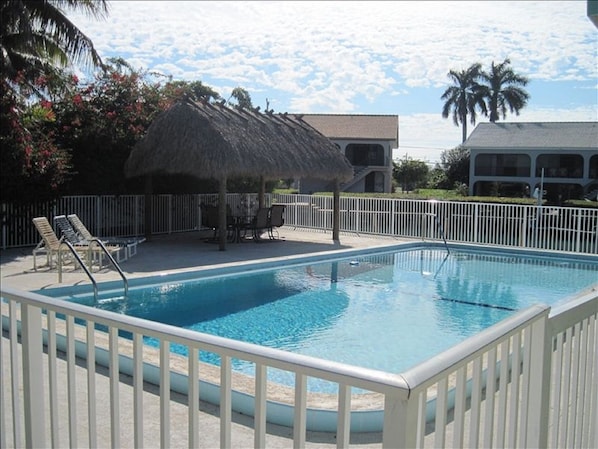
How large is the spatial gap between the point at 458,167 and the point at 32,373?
43219 millimetres

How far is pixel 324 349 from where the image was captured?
287 inches

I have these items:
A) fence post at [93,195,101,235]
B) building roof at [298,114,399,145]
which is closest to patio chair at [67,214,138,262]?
fence post at [93,195,101,235]

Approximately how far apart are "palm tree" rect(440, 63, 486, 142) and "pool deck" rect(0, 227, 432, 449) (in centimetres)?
3618

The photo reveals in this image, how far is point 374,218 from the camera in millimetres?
18312

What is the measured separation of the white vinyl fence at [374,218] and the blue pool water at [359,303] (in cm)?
125

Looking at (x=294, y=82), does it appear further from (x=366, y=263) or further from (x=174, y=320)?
(x=174, y=320)

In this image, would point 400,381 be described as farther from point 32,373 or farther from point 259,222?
point 259,222

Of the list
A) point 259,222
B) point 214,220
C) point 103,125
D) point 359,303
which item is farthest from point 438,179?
point 359,303

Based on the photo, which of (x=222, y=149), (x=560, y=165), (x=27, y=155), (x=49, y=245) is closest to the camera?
(x=49, y=245)

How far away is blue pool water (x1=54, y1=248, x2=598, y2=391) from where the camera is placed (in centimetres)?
754

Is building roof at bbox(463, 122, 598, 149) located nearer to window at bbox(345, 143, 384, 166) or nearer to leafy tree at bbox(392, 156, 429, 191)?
window at bbox(345, 143, 384, 166)

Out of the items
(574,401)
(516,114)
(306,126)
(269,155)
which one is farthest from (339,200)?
(516,114)

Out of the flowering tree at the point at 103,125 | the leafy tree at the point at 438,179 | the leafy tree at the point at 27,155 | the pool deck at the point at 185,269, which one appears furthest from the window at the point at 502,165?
the leafy tree at the point at 27,155

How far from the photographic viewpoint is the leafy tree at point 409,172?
163 ft
